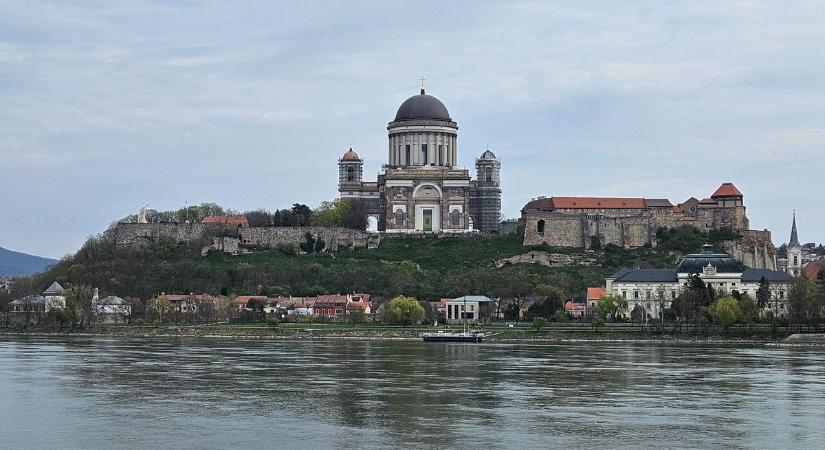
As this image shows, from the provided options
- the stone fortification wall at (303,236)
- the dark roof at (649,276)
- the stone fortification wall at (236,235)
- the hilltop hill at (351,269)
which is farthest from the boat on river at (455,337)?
the stone fortification wall at (303,236)

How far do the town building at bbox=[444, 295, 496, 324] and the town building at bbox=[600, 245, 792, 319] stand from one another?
23.6ft

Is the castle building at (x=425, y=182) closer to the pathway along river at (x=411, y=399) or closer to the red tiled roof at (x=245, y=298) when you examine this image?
the red tiled roof at (x=245, y=298)

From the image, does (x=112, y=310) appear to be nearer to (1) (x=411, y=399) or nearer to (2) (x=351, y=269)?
(2) (x=351, y=269)

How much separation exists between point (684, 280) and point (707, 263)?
224 centimetres

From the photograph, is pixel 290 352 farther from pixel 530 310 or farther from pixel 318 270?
pixel 318 270

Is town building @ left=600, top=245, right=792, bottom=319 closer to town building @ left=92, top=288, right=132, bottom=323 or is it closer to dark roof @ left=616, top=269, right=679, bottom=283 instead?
dark roof @ left=616, top=269, right=679, bottom=283

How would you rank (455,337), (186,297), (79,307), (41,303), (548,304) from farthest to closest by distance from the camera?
(41,303) < (186,297) < (79,307) < (548,304) < (455,337)

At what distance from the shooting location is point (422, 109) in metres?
101

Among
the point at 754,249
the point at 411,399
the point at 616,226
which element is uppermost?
the point at 616,226

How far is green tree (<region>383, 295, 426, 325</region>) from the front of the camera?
71000 millimetres

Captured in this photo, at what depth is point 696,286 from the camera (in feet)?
228

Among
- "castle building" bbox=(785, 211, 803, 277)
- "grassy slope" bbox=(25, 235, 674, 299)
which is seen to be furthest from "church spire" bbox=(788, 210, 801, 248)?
"grassy slope" bbox=(25, 235, 674, 299)

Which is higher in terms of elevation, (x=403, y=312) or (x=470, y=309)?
(x=470, y=309)

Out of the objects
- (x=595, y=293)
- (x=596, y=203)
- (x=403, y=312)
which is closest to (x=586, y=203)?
(x=596, y=203)
